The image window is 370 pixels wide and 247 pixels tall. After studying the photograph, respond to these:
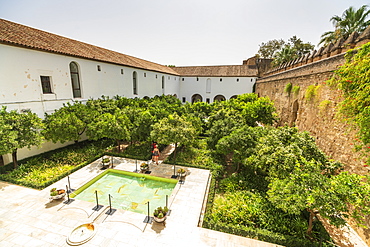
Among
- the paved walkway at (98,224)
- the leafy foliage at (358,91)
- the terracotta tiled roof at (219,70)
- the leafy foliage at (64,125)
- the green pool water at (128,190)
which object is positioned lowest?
the green pool water at (128,190)

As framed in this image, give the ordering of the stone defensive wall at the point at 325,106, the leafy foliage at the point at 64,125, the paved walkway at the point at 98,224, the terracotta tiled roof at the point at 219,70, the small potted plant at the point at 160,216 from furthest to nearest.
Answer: the terracotta tiled roof at the point at 219,70
the leafy foliage at the point at 64,125
the stone defensive wall at the point at 325,106
the small potted plant at the point at 160,216
the paved walkway at the point at 98,224

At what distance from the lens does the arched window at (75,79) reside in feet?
49.5

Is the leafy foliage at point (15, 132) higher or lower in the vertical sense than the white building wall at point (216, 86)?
lower

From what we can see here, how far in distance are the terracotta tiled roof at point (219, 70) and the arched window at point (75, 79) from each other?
83.5ft

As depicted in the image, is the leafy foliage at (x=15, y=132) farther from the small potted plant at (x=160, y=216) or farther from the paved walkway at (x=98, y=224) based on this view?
the small potted plant at (x=160, y=216)

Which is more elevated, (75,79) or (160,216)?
(75,79)

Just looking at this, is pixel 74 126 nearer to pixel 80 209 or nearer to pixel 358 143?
pixel 80 209

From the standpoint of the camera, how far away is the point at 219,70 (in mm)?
36031

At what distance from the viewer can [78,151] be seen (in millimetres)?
12859

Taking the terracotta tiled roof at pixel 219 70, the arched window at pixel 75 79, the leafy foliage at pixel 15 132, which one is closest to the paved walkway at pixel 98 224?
the leafy foliage at pixel 15 132

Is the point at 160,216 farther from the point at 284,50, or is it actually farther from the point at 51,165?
the point at 284,50

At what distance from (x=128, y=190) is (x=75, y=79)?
12.3 m

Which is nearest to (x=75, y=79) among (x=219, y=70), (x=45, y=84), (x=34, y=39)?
(x=45, y=84)

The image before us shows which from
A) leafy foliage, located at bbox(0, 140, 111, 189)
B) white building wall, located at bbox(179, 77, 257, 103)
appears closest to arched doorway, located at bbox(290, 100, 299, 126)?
leafy foliage, located at bbox(0, 140, 111, 189)
